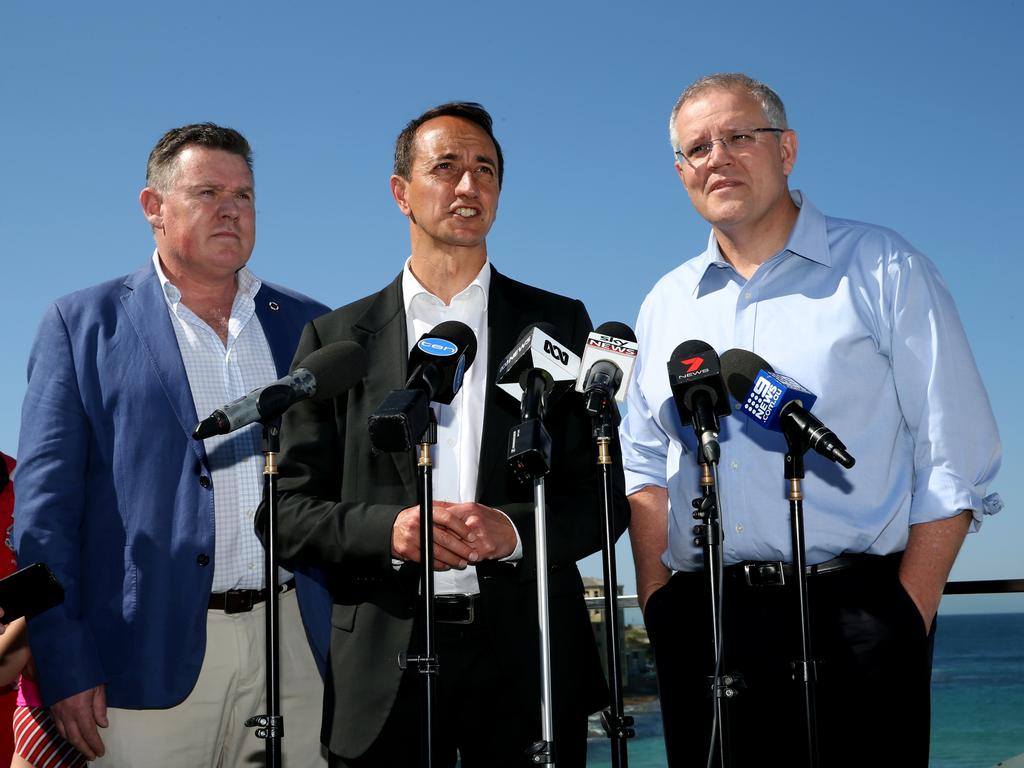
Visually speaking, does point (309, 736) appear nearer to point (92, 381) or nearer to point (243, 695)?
point (243, 695)

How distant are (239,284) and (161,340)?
0.41 meters

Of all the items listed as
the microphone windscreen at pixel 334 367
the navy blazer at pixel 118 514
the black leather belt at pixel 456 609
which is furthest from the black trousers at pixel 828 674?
the navy blazer at pixel 118 514

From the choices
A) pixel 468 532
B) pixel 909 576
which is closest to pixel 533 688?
pixel 468 532

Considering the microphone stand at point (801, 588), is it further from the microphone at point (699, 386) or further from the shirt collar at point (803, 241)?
the shirt collar at point (803, 241)

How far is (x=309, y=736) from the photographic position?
3129 mm

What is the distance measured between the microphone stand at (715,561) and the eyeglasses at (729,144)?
1.14m

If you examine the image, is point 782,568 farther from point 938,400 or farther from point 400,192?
point 400,192

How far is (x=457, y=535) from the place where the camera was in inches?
96.1

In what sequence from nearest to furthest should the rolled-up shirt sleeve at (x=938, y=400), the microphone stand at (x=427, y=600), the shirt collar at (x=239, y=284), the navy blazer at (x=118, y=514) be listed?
the microphone stand at (x=427, y=600), the rolled-up shirt sleeve at (x=938, y=400), the navy blazer at (x=118, y=514), the shirt collar at (x=239, y=284)

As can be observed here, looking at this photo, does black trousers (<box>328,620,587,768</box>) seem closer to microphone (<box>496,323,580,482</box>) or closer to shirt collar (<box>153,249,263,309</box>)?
microphone (<box>496,323,580,482</box>)

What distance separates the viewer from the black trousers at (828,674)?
2.63m

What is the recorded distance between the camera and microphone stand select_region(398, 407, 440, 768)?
2.16m

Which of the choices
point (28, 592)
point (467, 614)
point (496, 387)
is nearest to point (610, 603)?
point (467, 614)

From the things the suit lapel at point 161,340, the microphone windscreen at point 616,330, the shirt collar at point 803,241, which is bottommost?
the microphone windscreen at point 616,330
